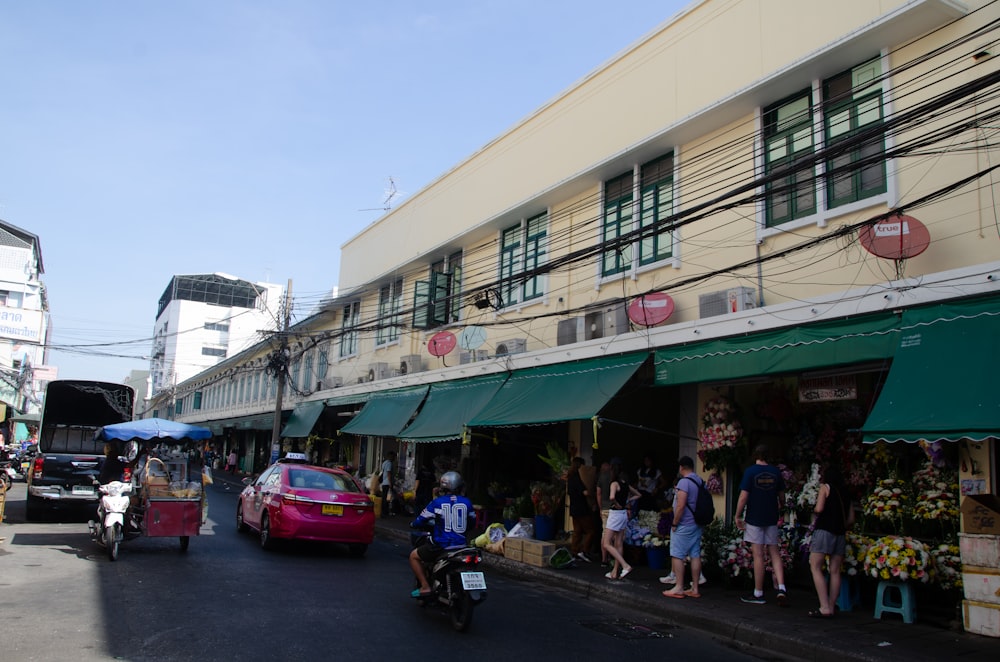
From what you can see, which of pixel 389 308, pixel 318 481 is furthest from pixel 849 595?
pixel 389 308

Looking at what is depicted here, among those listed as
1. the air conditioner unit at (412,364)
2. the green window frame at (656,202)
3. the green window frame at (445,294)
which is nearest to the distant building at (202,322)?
the air conditioner unit at (412,364)

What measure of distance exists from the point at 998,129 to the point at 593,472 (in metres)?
7.49

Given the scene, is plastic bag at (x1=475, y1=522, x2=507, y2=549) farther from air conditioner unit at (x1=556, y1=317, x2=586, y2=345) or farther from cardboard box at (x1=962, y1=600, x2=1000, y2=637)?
cardboard box at (x1=962, y1=600, x2=1000, y2=637)

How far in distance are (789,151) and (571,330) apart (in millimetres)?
5143

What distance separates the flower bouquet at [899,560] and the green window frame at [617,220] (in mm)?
6648

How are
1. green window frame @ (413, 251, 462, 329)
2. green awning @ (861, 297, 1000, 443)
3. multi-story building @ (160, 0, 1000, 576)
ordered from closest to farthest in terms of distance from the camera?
green awning @ (861, 297, 1000, 443) < multi-story building @ (160, 0, 1000, 576) < green window frame @ (413, 251, 462, 329)

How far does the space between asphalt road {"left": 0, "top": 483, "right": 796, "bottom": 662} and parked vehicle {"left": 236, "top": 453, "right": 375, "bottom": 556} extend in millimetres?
463

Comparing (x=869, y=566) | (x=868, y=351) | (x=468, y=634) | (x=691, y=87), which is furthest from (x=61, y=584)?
(x=691, y=87)

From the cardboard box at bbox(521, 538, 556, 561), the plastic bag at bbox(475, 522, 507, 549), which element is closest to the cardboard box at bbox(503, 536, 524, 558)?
the cardboard box at bbox(521, 538, 556, 561)

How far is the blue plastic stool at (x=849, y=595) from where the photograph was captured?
873 centimetres

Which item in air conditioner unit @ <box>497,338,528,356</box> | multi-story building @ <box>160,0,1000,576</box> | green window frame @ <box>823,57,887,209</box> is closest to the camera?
multi-story building @ <box>160,0,1000,576</box>

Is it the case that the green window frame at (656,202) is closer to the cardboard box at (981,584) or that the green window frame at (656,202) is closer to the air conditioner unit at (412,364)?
the cardboard box at (981,584)

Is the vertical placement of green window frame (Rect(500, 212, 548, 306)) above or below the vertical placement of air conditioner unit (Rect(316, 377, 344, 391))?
above

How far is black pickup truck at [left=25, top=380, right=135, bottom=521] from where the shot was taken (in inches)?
588
